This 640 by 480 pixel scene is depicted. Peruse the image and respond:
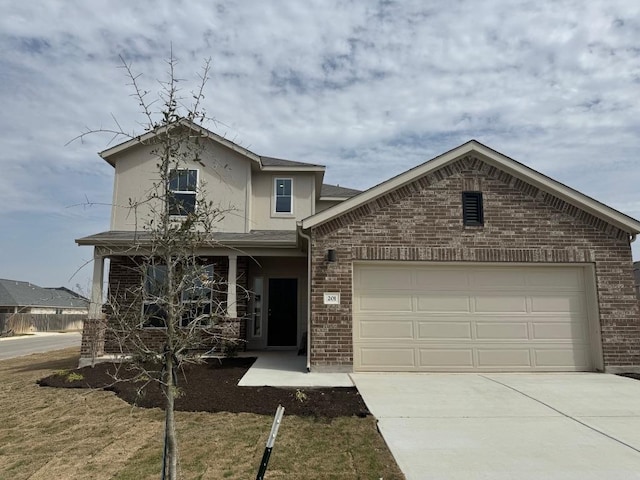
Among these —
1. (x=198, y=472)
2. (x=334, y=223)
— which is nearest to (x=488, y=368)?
(x=334, y=223)

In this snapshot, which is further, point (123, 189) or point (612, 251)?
point (123, 189)

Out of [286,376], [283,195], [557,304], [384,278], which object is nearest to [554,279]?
[557,304]

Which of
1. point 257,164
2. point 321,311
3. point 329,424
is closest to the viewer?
point 329,424

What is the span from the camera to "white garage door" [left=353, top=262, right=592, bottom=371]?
9680mm

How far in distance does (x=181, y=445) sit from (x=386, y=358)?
5339 mm

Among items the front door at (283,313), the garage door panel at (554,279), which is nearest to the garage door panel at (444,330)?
the garage door panel at (554,279)

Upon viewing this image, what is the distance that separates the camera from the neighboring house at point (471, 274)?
962 centimetres

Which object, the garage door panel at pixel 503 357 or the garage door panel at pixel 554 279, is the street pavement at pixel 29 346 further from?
the garage door panel at pixel 554 279

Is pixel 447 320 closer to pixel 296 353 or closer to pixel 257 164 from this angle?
pixel 296 353

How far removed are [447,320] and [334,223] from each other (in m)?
3.20

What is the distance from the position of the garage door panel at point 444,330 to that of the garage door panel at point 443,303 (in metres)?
0.28

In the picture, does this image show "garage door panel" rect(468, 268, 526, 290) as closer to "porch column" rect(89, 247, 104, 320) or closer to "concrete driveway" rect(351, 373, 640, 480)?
"concrete driveway" rect(351, 373, 640, 480)

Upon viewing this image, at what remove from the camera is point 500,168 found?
10.1 m

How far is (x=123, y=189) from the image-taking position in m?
13.7
